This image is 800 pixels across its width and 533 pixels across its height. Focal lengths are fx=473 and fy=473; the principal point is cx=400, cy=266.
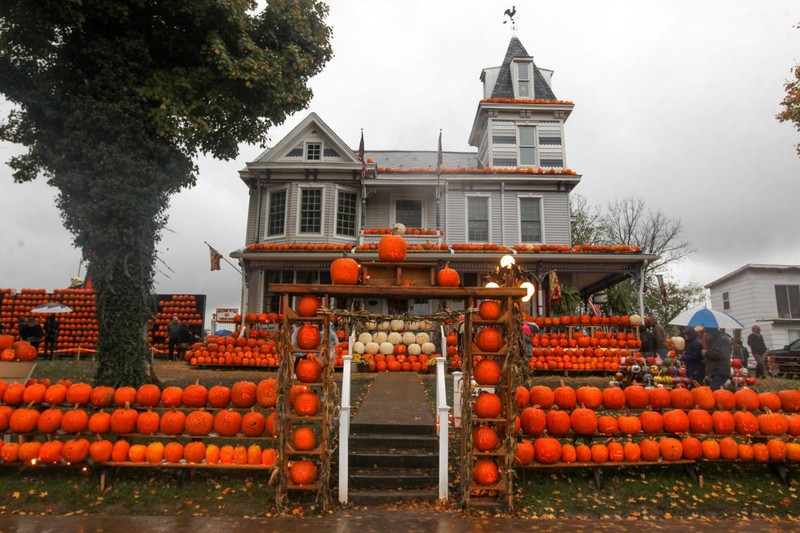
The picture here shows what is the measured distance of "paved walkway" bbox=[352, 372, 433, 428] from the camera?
7578mm

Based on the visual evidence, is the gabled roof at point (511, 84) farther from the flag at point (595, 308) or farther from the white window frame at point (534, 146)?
the flag at point (595, 308)

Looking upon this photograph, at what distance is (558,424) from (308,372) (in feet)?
11.5

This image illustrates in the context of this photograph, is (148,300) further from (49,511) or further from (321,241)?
(321,241)

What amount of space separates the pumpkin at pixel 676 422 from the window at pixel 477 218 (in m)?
16.0

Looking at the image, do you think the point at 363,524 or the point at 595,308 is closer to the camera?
the point at 363,524

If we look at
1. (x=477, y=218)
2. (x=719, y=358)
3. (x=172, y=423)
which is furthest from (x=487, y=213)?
(x=172, y=423)

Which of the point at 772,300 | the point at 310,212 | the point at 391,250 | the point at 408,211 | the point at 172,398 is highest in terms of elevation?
the point at 408,211

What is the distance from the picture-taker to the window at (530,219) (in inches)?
877

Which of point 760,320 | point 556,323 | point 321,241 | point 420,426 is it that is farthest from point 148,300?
point 760,320

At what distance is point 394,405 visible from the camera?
8.98m

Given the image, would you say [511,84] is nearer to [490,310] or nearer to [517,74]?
[517,74]

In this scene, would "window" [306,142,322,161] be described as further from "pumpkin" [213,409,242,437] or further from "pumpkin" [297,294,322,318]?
"pumpkin" [213,409,242,437]

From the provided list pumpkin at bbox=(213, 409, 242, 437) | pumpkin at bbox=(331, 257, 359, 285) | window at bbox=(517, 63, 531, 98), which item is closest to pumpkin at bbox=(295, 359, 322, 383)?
pumpkin at bbox=(331, 257, 359, 285)

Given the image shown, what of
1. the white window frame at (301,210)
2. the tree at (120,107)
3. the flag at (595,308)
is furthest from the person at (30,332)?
the flag at (595,308)
